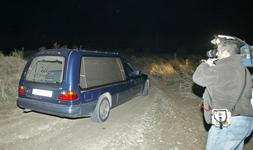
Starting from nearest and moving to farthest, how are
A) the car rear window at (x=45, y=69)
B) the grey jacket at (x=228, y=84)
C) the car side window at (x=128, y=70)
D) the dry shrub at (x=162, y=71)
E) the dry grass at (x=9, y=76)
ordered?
the grey jacket at (x=228, y=84), the car rear window at (x=45, y=69), the car side window at (x=128, y=70), the dry grass at (x=9, y=76), the dry shrub at (x=162, y=71)

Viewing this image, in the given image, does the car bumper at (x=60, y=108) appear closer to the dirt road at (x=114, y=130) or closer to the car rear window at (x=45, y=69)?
the dirt road at (x=114, y=130)

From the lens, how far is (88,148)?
4.96m

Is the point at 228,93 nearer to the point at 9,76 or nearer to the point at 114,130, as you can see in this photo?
the point at 114,130

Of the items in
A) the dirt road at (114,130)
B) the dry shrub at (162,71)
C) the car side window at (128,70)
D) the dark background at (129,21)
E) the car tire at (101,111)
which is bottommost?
the dirt road at (114,130)

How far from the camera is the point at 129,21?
204 ft

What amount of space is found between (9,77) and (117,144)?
6441 mm

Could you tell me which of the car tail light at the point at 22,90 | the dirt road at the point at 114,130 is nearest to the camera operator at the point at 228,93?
the dirt road at the point at 114,130

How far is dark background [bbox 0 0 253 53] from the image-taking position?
45.8 metres

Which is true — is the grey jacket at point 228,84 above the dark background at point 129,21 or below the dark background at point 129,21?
below

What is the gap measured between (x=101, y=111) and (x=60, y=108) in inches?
47.3

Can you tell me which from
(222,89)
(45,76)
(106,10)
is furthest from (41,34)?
(222,89)

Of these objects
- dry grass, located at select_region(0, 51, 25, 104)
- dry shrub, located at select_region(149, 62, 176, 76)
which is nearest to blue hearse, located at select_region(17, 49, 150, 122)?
dry grass, located at select_region(0, 51, 25, 104)

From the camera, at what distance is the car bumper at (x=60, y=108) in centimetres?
562

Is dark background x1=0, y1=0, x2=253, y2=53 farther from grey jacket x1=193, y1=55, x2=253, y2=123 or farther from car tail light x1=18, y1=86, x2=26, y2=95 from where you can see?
grey jacket x1=193, y1=55, x2=253, y2=123
